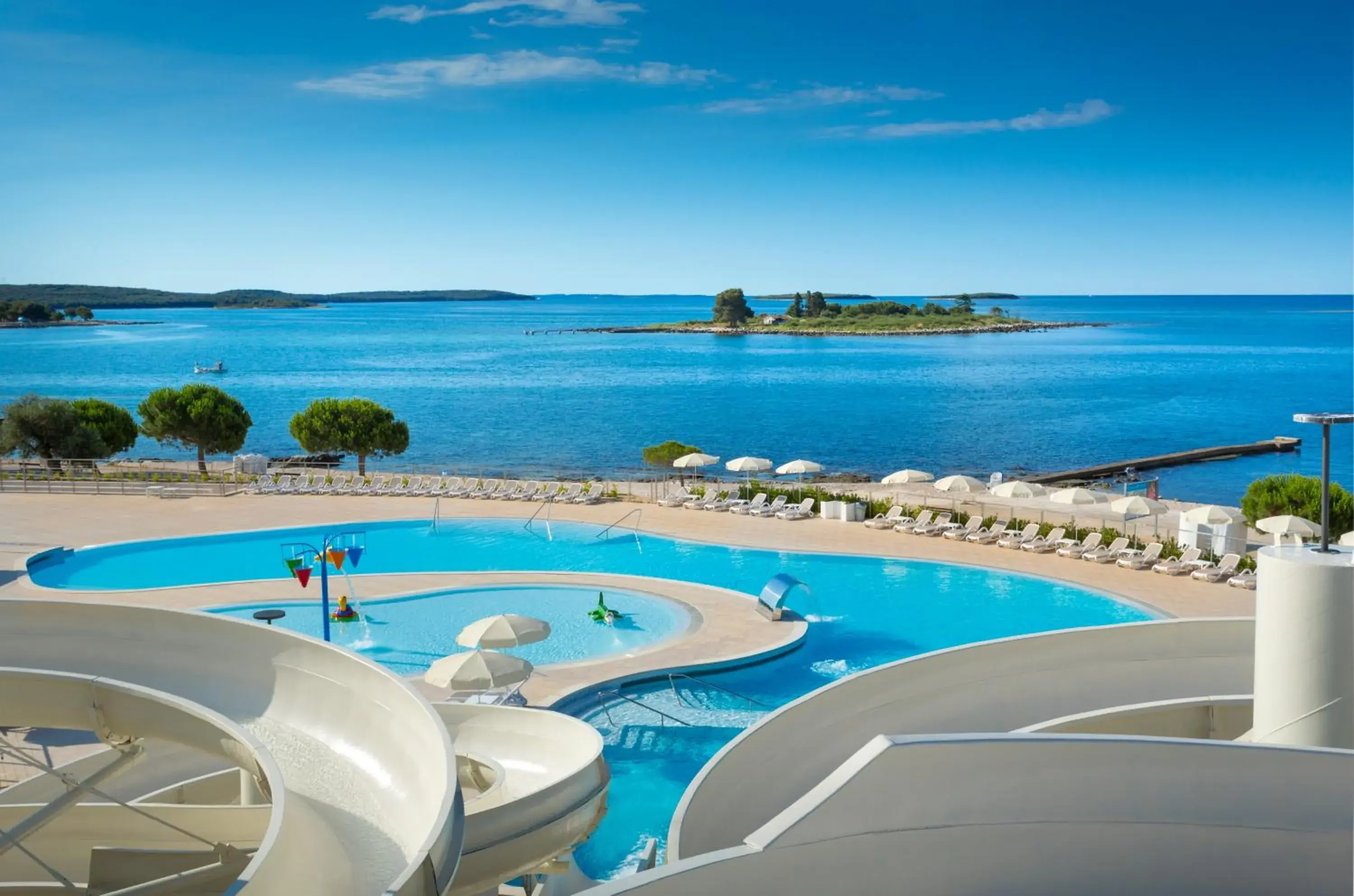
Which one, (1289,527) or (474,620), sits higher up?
(1289,527)

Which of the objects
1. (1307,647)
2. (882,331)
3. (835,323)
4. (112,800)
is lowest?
(112,800)

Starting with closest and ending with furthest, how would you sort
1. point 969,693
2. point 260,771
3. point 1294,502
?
point 260,771 → point 969,693 → point 1294,502

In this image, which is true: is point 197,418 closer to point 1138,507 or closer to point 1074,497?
point 1074,497

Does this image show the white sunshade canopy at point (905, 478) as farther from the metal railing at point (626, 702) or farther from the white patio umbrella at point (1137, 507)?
the metal railing at point (626, 702)

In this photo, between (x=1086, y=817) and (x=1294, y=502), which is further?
(x=1294, y=502)

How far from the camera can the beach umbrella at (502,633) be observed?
15.4 metres

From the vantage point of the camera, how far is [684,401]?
300 feet

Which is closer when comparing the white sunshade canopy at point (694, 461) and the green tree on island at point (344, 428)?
the white sunshade canopy at point (694, 461)

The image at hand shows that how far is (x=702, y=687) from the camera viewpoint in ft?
51.1

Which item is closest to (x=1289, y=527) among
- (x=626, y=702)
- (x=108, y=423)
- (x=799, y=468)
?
(x=799, y=468)

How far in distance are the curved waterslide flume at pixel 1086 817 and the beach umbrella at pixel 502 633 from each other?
10.4 m

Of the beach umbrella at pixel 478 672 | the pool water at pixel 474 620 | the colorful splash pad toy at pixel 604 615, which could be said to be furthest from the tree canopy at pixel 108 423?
the beach umbrella at pixel 478 672

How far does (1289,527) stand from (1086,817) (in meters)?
17.6

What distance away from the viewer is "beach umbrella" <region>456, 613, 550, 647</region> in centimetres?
1540
